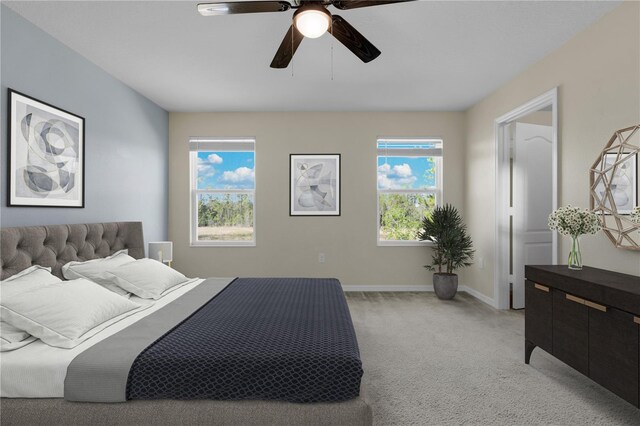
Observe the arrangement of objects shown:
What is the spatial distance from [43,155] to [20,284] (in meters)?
1.15

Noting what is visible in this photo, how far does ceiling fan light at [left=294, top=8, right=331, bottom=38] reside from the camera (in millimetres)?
1819

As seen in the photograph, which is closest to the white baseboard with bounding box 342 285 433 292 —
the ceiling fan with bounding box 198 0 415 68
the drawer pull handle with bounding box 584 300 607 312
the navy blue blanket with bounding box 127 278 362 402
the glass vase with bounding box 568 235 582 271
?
the glass vase with bounding box 568 235 582 271

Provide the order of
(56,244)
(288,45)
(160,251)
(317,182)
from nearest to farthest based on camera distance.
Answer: (288,45), (56,244), (160,251), (317,182)

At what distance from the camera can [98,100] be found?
346 centimetres

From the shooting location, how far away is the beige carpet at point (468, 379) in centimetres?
201

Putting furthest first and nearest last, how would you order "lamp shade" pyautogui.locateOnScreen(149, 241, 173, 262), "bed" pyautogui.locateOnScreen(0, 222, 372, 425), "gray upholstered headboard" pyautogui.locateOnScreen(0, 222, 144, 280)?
1. "lamp shade" pyautogui.locateOnScreen(149, 241, 173, 262)
2. "gray upholstered headboard" pyautogui.locateOnScreen(0, 222, 144, 280)
3. "bed" pyautogui.locateOnScreen(0, 222, 372, 425)

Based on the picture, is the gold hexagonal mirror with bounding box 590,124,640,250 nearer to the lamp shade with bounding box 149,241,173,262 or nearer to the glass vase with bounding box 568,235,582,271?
the glass vase with bounding box 568,235,582,271

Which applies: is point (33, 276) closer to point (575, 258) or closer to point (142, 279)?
point (142, 279)

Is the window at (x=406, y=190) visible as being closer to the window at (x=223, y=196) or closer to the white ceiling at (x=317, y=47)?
the white ceiling at (x=317, y=47)

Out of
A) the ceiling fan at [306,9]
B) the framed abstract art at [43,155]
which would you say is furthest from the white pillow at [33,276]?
the ceiling fan at [306,9]

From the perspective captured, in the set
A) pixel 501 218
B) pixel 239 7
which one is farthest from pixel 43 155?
pixel 501 218

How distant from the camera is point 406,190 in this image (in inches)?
203

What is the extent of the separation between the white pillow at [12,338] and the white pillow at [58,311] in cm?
4

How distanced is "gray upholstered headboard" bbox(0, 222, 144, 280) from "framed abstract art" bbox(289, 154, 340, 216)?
2.26 metres
